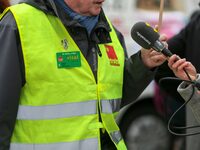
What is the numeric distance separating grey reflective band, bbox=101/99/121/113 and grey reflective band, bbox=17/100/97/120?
87mm

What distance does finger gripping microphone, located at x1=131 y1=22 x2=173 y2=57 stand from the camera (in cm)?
338

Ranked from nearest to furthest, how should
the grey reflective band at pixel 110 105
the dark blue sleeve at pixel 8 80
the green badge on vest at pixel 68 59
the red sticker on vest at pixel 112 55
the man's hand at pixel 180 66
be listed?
1. the man's hand at pixel 180 66
2. the dark blue sleeve at pixel 8 80
3. the green badge on vest at pixel 68 59
4. the grey reflective band at pixel 110 105
5. the red sticker on vest at pixel 112 55

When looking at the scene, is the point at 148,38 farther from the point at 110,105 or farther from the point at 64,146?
the point at 64,146

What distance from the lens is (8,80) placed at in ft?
11.3

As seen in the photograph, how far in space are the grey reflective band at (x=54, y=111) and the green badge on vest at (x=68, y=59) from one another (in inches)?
7.9

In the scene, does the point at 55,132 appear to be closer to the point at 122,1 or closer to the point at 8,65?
the point at 8,65

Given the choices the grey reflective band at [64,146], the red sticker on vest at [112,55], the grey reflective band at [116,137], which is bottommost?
the grey reflective band at [116,137]

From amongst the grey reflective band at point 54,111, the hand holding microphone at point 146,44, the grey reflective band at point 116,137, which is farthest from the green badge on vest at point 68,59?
the grey reflective band at point 116,137

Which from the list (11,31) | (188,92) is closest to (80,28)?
(11,31)

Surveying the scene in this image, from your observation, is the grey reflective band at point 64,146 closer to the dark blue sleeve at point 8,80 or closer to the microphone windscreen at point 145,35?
the dark blue sleeve at point 8,80

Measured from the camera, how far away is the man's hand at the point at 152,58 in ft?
12.4

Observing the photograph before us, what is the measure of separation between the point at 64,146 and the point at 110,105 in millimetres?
380

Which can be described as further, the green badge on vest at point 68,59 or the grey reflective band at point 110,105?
the grey reflective band at point 110,105

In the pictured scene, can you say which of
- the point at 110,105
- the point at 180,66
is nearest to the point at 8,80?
the point at 110,105
